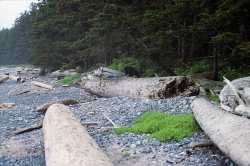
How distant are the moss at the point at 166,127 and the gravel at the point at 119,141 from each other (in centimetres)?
14

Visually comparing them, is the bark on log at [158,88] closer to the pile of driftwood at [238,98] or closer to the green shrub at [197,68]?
the pile of driftwood at [238,98]

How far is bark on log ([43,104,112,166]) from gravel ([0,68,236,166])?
2.11ft

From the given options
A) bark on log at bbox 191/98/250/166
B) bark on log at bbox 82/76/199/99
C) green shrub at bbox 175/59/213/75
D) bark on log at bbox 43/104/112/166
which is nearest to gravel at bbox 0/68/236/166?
bark on log at bbox 191/98/250/166

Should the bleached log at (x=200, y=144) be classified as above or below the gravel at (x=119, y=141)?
above

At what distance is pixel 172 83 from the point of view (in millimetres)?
8375

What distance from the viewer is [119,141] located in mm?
5352

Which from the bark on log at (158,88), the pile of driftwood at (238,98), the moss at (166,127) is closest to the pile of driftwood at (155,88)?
the bark on log at (158,88)

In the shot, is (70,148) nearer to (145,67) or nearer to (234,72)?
(234,72)

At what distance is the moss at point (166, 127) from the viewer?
5.01 metres

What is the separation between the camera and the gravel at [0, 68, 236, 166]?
13.9 ft

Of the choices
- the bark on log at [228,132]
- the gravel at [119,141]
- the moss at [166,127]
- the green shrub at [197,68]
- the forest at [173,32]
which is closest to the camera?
the bark on log at [228,132]

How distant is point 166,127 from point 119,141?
103 centimetres

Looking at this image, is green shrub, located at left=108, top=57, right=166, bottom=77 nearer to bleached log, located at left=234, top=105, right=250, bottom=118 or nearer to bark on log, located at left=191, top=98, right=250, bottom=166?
bleached log, located at left=234, top=105, right=250, bottom=118

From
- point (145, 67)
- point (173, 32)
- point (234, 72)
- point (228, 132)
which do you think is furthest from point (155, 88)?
point (145, 67)
